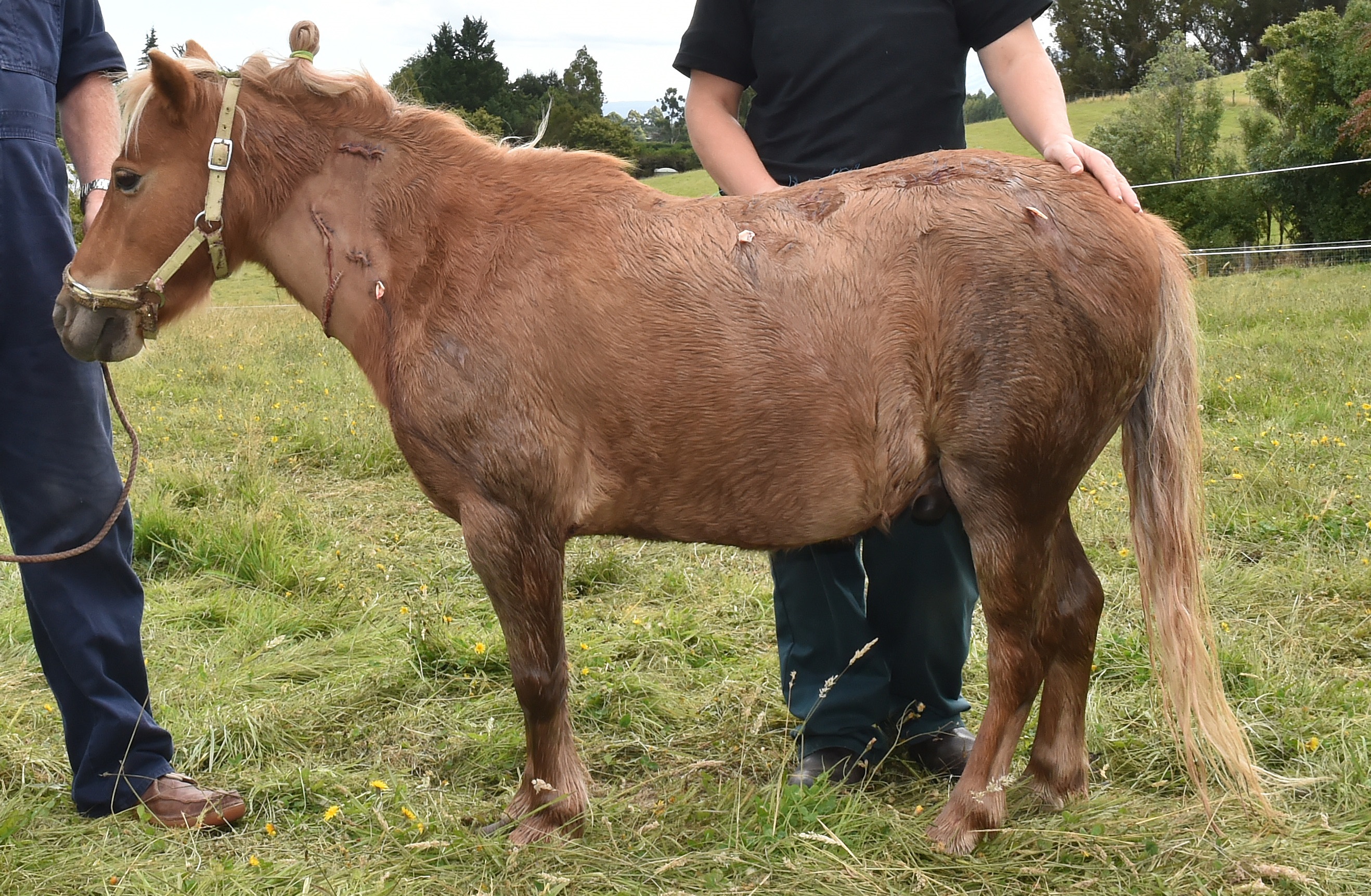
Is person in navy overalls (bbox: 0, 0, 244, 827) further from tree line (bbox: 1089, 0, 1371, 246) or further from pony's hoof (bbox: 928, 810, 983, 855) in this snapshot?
tree line (bbox: 1089, 0, 1371, 246)

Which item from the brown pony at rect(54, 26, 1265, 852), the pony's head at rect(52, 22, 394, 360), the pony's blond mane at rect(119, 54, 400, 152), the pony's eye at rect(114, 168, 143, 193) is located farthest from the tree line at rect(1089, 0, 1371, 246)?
the pony's eye at rect(114, 168, 143, 193)

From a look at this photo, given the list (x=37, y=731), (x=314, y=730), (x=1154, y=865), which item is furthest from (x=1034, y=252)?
(x=37, y=731)

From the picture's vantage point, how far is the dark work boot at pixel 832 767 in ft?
9.97

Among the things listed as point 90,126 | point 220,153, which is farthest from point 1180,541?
point 90,126

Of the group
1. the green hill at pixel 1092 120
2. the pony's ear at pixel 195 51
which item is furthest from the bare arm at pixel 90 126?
the green hill at pixel 1092 120

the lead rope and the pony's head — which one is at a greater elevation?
the pony's head

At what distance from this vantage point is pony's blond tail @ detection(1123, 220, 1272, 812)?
8.37ft

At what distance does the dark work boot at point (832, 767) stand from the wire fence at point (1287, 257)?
1728cm

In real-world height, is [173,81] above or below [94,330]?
above

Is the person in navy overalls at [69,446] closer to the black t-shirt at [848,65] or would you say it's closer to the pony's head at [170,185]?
the pony's head at [170,185]

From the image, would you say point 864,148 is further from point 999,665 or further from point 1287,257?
point 1287,257

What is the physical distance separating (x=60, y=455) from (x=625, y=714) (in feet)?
6.43

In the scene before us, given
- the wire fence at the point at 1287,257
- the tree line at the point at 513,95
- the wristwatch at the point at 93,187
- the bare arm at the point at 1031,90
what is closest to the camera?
the bare arm at the point at 1031,90

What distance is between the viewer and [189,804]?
112 inches
